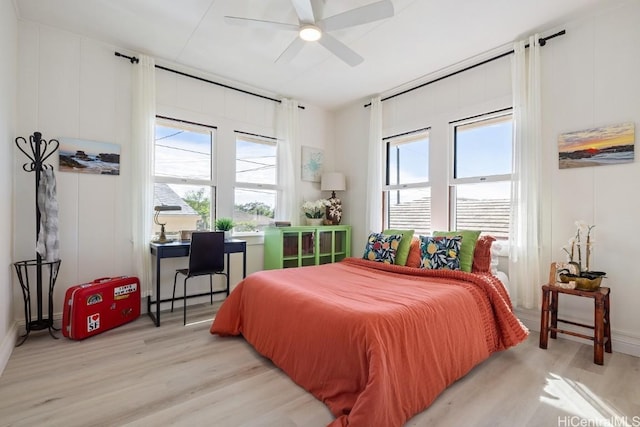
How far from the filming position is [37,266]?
2631mm

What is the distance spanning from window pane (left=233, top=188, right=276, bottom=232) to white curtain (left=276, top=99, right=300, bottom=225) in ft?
0.51

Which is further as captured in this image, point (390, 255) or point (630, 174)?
point (390, 255)

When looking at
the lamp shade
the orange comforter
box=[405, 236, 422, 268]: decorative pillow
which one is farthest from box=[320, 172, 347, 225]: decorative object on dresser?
the orange comforter

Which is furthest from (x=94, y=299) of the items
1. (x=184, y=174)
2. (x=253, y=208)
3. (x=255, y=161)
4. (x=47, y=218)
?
(x=255, y=161)

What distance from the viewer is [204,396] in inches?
71.4

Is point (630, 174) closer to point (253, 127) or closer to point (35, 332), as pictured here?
point (253, 127)

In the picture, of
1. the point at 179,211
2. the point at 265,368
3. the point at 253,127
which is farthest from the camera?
the point at 253,127

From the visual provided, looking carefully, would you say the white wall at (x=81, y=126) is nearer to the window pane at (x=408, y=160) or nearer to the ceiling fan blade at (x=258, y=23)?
the ceiling fan blade at (x=258, y=23)

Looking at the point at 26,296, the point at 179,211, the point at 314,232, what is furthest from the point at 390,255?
the point at 26,296

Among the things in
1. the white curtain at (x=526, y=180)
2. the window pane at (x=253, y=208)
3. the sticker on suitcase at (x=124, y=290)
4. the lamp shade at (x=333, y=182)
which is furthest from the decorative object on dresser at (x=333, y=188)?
the sticker on suitcase at (x=124, y=290)

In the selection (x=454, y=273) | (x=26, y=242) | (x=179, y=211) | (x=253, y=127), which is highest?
(x=253, y=127)

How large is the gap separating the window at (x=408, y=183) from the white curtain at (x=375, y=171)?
0.17 meters

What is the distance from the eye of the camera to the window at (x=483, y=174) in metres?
3.16

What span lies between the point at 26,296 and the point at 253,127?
9.50 ft
